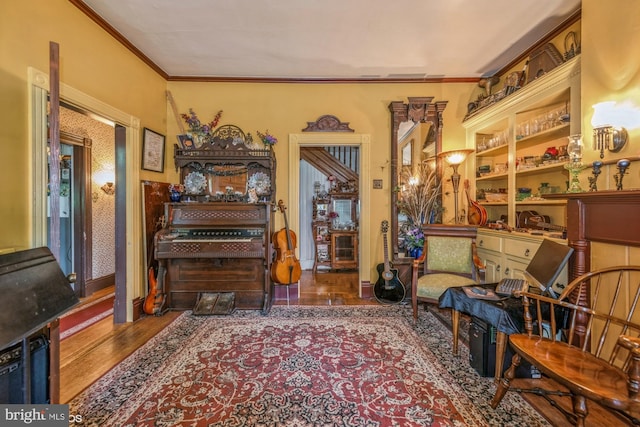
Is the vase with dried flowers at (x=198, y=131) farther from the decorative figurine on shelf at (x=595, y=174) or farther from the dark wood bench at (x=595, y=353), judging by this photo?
the decorative figurine on shelf at (x=595, y=174)

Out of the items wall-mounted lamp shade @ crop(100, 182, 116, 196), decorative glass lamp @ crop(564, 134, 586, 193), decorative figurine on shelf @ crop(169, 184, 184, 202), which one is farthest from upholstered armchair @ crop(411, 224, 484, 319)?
wall-mounted lamp shade @ crop(100, 182, 116, 196)

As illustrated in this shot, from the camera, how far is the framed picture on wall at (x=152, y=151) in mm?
3054

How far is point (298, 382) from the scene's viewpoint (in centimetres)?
185

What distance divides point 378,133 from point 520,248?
6.80ft

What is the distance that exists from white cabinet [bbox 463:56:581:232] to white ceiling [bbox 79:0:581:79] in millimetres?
551

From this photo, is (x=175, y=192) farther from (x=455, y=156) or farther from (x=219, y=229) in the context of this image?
(x=455, y=156)

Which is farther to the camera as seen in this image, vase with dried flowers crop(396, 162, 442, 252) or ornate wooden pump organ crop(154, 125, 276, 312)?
vase with dried flowers crop(396, 162, 442, 252)

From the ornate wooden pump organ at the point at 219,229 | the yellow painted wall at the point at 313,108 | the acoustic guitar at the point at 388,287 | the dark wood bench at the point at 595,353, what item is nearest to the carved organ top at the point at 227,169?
the ornate wooden pump organ at the point at 219,229

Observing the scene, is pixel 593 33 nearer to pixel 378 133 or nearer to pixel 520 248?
pixel 520 248

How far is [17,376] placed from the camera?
1246 mm

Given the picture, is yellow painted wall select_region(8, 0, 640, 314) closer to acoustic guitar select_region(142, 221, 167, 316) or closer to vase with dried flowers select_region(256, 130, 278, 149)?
vase with dried flowers select_region(256, 130, 278, 149)

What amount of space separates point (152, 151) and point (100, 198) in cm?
151

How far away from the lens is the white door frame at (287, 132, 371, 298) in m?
3.54

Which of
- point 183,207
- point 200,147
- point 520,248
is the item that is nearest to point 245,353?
point 183,207
